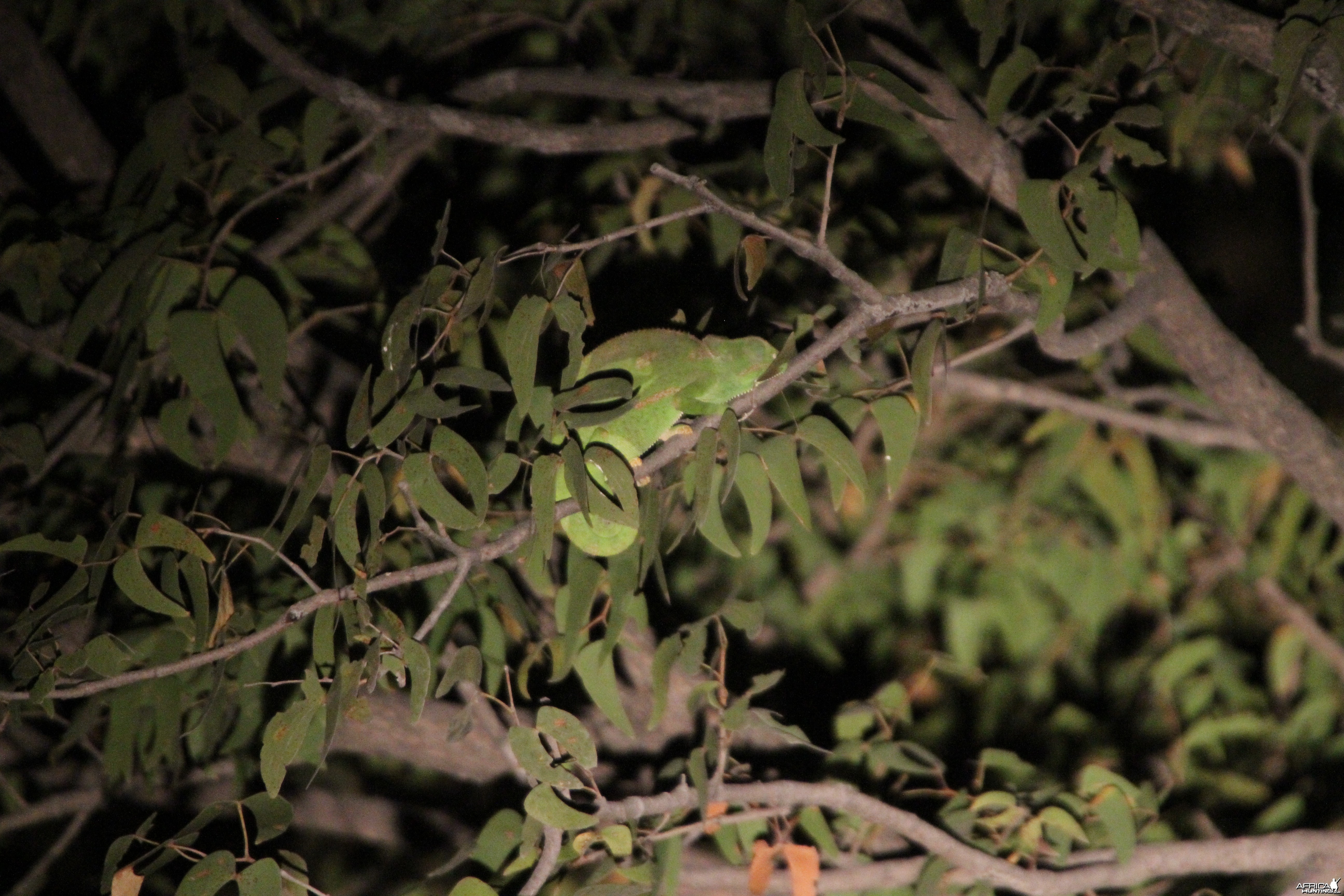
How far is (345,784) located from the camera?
2.55 m

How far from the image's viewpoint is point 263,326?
1.35 m

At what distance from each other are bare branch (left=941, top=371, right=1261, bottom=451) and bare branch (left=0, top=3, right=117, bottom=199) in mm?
1685

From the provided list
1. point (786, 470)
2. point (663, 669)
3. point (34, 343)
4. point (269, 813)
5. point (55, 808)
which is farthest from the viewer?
point (55, 808)

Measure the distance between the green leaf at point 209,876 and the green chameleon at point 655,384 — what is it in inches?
19.3

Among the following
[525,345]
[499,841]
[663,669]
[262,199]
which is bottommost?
[499,841]

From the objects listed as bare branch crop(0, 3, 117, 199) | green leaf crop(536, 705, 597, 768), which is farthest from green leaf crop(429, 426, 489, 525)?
bare branch crop(0, 3, 117, 199)

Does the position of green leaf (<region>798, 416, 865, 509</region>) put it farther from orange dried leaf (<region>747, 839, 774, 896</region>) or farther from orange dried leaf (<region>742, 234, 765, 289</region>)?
orange dried leaf (<region>747, 839, 774, 896</region>)

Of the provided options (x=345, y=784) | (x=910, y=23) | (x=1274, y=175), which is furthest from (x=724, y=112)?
(x=1274, y=175)

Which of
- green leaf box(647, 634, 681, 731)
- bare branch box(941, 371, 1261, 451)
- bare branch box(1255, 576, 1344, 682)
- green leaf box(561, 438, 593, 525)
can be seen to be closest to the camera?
green leaf box(561, 438, 593, 525)

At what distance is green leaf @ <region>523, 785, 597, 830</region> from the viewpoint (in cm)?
98

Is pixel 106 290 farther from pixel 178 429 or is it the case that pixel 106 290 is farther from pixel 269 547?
pixel 269 547

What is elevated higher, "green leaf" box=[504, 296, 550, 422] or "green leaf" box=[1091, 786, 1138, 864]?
"green leaf" box=[504, 296, 550, 422]

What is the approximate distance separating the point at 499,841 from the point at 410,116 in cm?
105

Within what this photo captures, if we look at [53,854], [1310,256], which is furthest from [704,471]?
[53,854]
